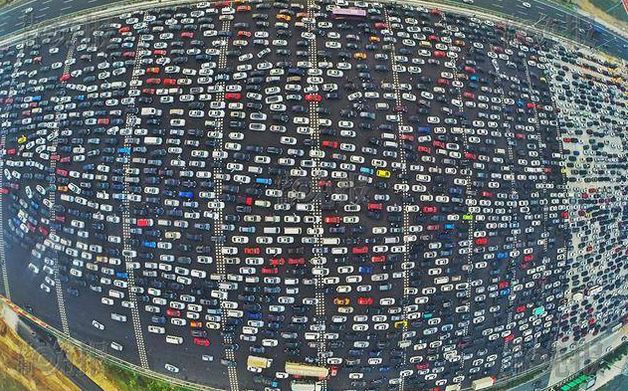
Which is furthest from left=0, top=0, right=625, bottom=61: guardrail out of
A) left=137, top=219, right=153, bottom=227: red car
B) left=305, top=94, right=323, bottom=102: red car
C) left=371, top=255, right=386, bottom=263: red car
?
left=371, top=255, right=386, bottom=263: red car

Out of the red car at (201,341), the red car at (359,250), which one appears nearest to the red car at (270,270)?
the red car at (359,250)

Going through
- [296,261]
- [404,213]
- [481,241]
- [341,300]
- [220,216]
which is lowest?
[341,300]

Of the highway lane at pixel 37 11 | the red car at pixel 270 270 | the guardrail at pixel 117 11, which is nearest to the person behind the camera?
the red car at pixel 270 270

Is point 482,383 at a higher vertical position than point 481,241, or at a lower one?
lower

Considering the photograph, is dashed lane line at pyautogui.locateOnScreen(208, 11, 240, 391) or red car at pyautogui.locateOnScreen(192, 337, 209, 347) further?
red car at pyautogui.locateOnScreen(192, 337, 209, 347)

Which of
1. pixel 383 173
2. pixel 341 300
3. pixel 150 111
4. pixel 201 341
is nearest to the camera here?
pixel 341 300

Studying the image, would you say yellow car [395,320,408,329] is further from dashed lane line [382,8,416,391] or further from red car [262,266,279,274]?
red car [262,266,279,274]

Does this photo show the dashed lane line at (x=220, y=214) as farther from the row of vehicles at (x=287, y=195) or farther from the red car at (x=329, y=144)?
the red car at (x=329, y=144)

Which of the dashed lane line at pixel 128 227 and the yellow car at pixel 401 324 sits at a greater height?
the dashed lane line at pixel 128 227

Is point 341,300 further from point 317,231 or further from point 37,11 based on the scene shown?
point 37,11

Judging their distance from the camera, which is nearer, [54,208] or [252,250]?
[252,250]

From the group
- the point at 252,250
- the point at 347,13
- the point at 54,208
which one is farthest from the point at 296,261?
the point at 347,13
